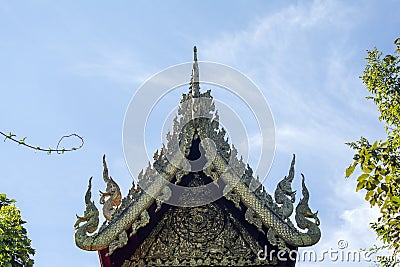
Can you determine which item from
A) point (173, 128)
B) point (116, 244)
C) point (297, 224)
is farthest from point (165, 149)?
point (297, 224)

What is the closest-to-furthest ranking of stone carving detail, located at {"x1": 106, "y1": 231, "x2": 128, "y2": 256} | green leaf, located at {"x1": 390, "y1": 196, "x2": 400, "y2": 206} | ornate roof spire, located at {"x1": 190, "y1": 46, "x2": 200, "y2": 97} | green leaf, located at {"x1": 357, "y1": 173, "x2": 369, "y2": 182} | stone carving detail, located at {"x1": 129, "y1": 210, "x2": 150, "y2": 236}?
green leaf, located at {"x1": 390, "y1": 196, "x2": 400, "y2": 206} → green leaf, located at {"x1": 357, "y1": 173, "x2": 369, "y2": 182} → stone carving detail, located at {"x1": 106, "y1": 231, "x2": 128, "y2": 256} → stone carving detail, located at {"x1": 129, "y1": 210, "x2": 150, "y2": 236} → ornate roof spire, located at {"x1": 190, "y1": 46, "x2": 200, "y2": 97}

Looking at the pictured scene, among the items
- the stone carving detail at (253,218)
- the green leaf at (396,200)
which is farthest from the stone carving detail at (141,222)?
the green leaf at (396,200)

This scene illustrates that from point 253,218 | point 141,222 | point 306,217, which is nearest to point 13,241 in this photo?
point 141,222

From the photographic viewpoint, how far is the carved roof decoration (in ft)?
26.1

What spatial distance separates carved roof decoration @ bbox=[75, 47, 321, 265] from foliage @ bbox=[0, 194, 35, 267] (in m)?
0.93

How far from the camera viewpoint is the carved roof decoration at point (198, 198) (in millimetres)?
7969

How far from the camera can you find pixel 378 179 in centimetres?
579

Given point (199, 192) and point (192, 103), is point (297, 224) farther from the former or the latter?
point (192, 103)

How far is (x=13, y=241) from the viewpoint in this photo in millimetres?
8297

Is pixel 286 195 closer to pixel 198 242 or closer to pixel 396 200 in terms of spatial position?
pixel 198 242

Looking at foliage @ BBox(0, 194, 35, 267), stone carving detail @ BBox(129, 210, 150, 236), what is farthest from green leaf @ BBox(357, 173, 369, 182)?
foliage @ BBox(0, 194, 35, 267)

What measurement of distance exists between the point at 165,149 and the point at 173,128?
322 mm

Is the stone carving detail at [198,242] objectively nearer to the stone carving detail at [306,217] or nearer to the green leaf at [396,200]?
the stone carving detail at [306,217]

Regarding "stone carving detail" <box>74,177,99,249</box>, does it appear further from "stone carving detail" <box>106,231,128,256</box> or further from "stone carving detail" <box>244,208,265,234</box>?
"stone carving detail" <box>244,208,265,234</box>
